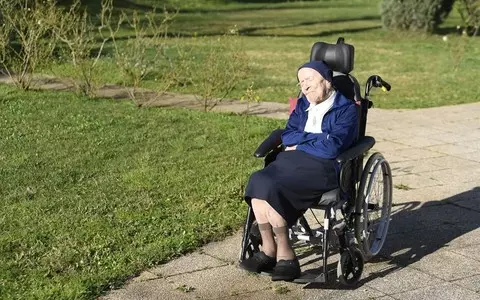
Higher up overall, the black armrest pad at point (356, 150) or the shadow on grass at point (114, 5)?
the black armrest pad at point (356, 150)

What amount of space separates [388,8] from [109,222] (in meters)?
17.7

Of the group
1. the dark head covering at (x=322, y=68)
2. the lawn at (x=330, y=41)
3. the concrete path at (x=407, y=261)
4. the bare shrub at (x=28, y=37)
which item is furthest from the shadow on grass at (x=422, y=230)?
the bare shrub at (x=28, y=37)

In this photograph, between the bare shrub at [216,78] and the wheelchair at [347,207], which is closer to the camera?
the wheelchair at [347,207]

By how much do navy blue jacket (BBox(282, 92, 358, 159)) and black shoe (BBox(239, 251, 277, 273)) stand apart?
0.64m

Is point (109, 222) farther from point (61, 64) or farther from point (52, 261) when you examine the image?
point (61, 64)

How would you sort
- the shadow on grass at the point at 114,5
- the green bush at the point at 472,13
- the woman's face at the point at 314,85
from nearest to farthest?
the woman's face at the point at 314,85 → the green bush at the point at 472,13 → the shadow on grass at the point at 114,5

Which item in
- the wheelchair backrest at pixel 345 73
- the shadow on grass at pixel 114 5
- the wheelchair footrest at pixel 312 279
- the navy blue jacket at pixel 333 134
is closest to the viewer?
the wheelchair footrest at pixel 312 279

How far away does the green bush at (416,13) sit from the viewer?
21688 mm

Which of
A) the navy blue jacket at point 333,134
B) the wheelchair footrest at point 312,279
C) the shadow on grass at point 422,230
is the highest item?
the navy blue jacket at point 333,134

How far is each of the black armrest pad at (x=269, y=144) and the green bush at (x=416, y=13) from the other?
1739 centimetres

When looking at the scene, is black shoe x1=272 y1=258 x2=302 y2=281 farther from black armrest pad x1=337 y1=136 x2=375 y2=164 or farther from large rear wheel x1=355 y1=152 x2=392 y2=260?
black armrest pad x1=337 y1=136 x2=375 y2=164

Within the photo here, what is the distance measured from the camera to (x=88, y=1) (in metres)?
26.1

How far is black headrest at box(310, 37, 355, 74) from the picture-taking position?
529 cm

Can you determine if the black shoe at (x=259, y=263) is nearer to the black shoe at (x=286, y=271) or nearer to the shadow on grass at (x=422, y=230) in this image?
the black shoe at (x=286, y=271)
